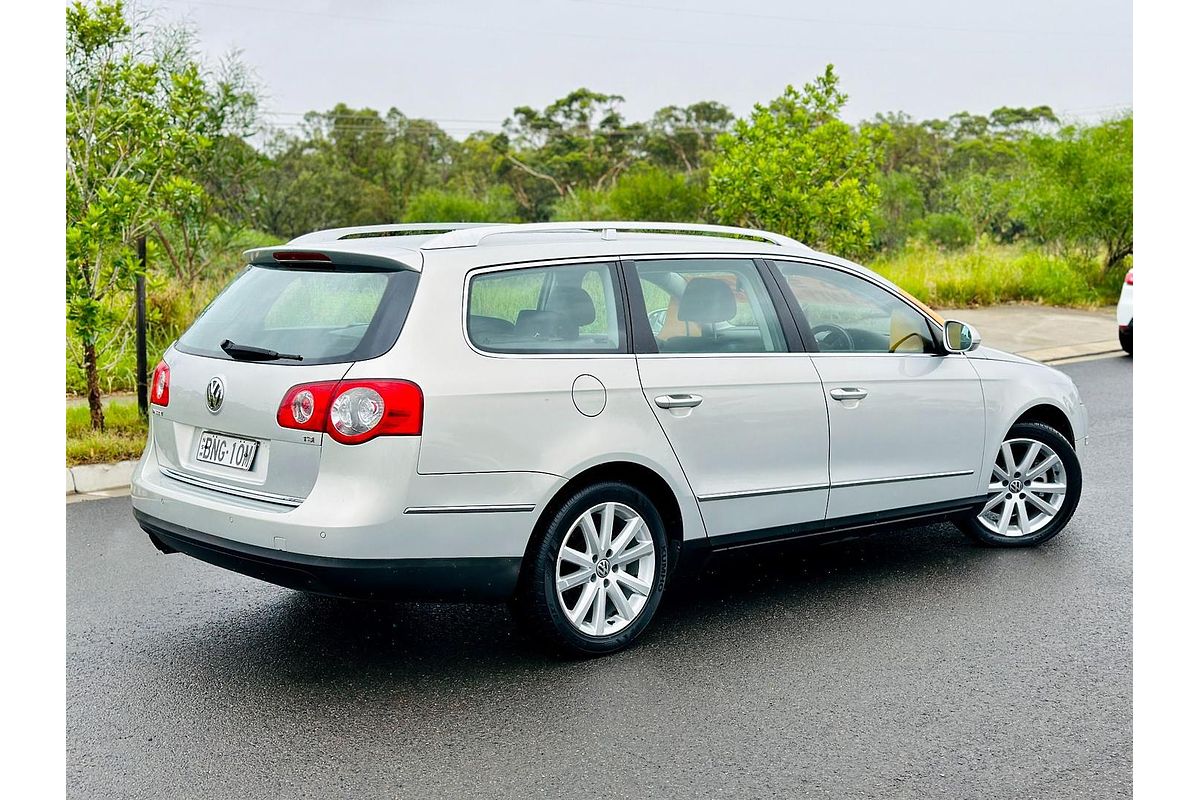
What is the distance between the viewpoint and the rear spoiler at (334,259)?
4918mm

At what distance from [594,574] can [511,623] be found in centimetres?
68

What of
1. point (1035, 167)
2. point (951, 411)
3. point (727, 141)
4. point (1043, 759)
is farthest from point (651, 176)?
point (1043, 759)

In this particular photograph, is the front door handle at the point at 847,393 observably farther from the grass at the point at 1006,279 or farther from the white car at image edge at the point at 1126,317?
the grass at the point at 1006,279

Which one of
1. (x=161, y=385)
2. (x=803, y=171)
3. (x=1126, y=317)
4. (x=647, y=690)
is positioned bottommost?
(x=647, y=690)

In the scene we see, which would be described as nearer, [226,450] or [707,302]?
[226,450]

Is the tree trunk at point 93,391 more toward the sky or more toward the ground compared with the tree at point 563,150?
more toward the ground

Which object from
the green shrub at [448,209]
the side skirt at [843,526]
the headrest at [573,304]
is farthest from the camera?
the green shrub at [448,209]

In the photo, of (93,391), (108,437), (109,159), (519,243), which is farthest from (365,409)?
(109,159)

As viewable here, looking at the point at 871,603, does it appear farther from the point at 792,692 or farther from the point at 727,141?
the point at 727,141

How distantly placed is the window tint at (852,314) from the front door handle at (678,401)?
881mm

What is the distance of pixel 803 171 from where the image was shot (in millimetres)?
17500

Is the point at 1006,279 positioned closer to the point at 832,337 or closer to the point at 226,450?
the point at 832,337

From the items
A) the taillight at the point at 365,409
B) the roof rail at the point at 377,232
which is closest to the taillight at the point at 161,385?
the roof rail at the point at 377,232

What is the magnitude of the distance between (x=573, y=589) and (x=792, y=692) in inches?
38.9
